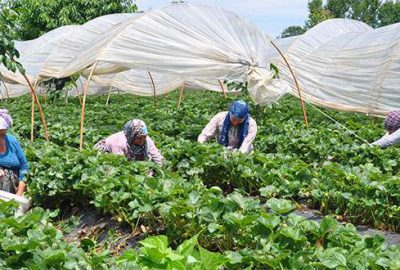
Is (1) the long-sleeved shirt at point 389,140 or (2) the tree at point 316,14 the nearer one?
(1) the long-sleeved shirt at point 389,140

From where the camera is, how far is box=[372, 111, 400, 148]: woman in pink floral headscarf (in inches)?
290

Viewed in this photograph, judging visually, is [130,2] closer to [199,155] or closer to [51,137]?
[51,137]

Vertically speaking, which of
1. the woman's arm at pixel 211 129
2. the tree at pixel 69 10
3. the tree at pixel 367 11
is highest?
the woman's arm at pixel 211 129

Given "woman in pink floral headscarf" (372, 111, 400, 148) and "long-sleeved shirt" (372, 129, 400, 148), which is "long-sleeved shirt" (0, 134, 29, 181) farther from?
"long-sleeved shirt" (372, 129, 400, 148)

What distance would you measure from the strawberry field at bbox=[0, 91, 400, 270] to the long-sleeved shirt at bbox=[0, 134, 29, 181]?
0.15 meters

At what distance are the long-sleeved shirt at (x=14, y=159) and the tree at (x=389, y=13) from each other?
50.4 meters

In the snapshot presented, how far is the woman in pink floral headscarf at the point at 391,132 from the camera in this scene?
290 inches

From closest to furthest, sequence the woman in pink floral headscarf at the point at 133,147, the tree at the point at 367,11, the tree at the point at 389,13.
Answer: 1. the woman in pink floral headscarf at the point at 133,147
2. the tree at the point at 389,13
3. the tree at the point at 367,11

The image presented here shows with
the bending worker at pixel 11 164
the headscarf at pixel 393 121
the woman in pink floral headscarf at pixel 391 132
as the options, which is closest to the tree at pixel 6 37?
the bending worker at pixel 11 164

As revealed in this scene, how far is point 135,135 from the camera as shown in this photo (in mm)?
6137

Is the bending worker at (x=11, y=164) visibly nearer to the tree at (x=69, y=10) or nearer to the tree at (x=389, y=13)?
the tree at (x=69, y=10)

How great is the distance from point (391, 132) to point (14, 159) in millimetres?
4583

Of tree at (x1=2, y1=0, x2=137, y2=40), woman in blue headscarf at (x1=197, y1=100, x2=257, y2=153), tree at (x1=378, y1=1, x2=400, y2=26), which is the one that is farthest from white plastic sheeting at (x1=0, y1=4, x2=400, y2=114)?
tree at (x1=378, y1=1, x2=400, y2=26)

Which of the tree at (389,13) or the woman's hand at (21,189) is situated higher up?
the woman's hand at (21,189)
